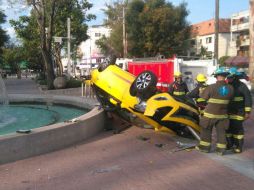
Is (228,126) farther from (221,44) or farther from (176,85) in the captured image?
(221,44)

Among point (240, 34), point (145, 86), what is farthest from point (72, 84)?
point (240, 34)

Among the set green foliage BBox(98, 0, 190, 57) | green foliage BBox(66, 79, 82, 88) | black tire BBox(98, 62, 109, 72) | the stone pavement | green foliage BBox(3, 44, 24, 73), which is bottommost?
the stone pavement

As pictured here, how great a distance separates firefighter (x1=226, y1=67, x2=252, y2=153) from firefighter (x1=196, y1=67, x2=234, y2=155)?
1.01 feet

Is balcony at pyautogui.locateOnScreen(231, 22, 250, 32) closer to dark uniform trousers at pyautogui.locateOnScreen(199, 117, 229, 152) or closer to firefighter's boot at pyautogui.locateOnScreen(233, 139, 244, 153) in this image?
firefighter's boot at pyautogui.locateOnScreen(233, 139, 244, 153)

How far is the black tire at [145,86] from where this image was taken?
8.72m

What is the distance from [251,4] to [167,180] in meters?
19.7

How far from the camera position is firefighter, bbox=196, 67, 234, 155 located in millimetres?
7434

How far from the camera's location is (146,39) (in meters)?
45.1

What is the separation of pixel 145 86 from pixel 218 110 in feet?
6.07

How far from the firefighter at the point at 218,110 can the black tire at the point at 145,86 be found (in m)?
1.45

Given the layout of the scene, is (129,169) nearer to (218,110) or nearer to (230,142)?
(218,110)

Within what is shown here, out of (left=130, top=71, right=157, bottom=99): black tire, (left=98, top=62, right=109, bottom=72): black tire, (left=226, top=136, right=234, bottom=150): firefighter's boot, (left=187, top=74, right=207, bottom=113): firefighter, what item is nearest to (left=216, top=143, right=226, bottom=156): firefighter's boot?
(left=226, top=136, right=234, bottom=150): firefighter's boot

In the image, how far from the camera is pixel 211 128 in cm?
761

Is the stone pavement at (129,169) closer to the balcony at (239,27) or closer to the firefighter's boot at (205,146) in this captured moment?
the firefighter's boot at (205,146)
